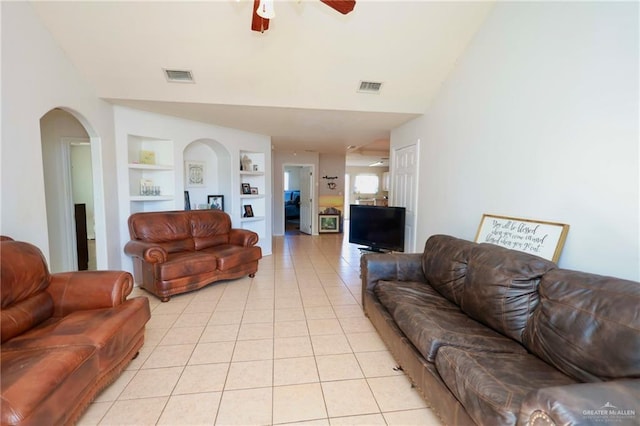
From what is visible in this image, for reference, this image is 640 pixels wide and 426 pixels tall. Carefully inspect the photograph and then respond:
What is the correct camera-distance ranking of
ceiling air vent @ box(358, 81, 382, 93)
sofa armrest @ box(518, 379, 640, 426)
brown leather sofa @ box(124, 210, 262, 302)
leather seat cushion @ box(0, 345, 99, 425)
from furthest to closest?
1. ceiling air vent @ box(358, 81, 382, 93)
2. brown leather sofa @ box(124, 210, 262, 302)
3. leather seat cushion @ box(0, 345, 99, 425)
4. sofa armrest @ box(518, 379, 640, 426)

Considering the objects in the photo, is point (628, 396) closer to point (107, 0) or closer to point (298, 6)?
point (298, 6)

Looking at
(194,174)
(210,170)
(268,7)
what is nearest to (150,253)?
(194,174)

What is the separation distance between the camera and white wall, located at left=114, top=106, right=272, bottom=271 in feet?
12.4

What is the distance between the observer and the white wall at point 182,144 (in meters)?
3.79

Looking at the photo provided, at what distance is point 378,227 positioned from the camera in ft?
14.4

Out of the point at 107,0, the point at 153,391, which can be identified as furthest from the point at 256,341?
the point at 107,0

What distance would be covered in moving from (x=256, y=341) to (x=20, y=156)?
2392 millimetres

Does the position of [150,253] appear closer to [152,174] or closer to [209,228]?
[209,228]

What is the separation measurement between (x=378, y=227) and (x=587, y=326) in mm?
3053

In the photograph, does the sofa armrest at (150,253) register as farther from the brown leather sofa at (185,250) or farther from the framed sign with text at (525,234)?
the framed sign with text at (525,234)

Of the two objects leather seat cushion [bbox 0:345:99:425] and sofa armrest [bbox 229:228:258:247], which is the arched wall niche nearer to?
sofa armrest [bbox 229:228:258:247]

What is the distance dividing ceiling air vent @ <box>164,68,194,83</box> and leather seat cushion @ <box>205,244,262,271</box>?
2111mm

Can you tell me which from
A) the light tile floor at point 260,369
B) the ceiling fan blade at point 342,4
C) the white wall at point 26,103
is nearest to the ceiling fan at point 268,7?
the ceiling fan blade at point 342,4

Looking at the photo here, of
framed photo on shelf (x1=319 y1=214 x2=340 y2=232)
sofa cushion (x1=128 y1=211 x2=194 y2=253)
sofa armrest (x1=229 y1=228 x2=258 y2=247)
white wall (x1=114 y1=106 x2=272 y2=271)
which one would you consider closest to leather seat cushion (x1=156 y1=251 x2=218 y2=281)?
sofa cushion (x1=128 y1=211 x2=194 y2=253)
